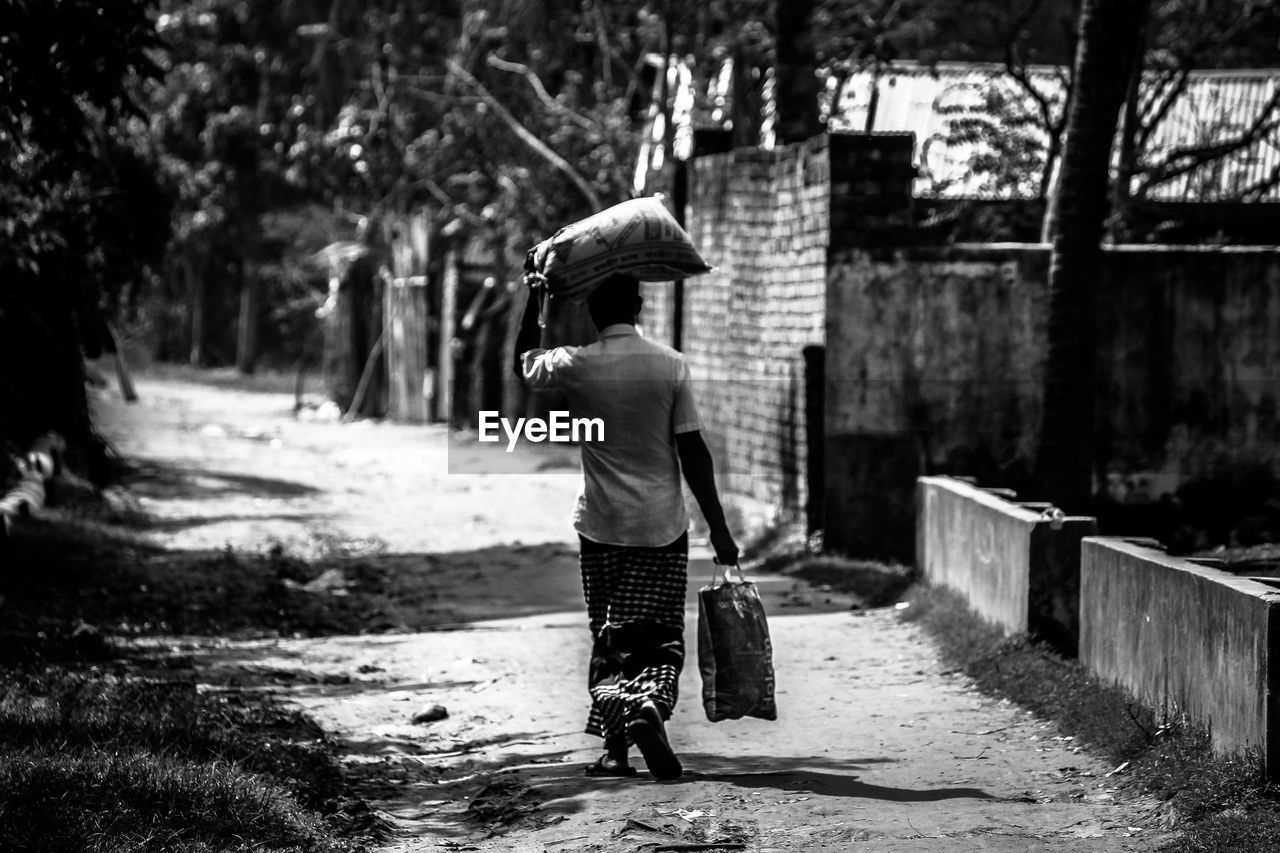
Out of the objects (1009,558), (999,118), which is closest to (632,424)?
(1009,558)

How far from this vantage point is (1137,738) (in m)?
6.00

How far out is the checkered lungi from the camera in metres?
6.05

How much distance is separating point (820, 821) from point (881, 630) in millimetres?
3817

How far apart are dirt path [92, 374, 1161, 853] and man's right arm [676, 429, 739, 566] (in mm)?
797

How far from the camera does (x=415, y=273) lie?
81.1 feet

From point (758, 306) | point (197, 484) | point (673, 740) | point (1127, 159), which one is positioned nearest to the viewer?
point (673, 740)

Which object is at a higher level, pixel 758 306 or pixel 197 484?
pixel 758 306

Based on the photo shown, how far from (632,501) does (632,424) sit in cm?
27

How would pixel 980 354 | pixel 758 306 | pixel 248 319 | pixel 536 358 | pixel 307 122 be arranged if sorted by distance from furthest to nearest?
pixel 248 319, pixel 307 122, pixel 758 306, pixel 980 354, pixel 536 358

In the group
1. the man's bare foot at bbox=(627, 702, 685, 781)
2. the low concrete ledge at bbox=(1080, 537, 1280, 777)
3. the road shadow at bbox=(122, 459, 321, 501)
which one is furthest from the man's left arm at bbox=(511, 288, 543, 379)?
the road shadow at bbox=(122, 459, 321, 501)

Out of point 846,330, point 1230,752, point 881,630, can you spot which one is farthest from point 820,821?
point 846,330

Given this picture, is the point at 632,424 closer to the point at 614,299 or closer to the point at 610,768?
the point at 614,299

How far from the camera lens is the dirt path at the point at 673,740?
17.7ft

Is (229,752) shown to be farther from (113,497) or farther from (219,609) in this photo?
(113,497)
